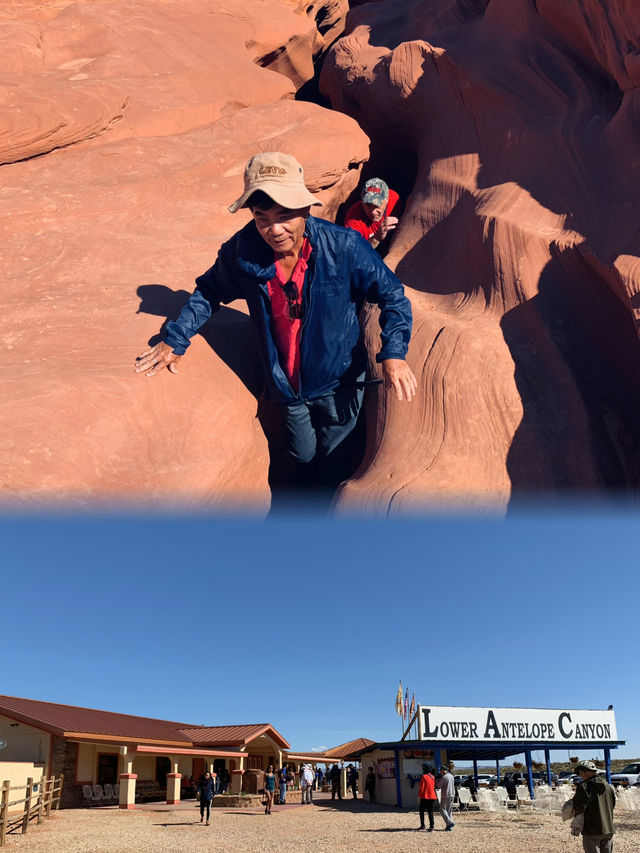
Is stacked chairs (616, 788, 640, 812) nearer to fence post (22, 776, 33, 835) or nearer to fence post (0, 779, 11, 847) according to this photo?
fence post (22, 776, 33, 835)

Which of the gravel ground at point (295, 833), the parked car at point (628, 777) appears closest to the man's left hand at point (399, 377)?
the gravel ground at point (295, 833)

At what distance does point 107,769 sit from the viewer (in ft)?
54.3

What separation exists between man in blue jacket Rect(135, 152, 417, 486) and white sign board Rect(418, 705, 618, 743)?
789cm

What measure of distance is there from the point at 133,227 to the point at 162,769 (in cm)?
1342

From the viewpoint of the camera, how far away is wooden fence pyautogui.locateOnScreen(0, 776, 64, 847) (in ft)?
30.8

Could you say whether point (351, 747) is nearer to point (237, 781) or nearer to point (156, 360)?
point (237, 781)

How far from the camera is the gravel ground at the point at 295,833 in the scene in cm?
841

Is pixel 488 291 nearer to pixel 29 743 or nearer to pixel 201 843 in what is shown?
pixel 201 843

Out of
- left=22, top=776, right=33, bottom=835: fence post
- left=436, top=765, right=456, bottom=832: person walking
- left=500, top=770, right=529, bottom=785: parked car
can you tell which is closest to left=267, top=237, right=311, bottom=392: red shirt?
left=436, top=765, right=456, bottom=832: person walking

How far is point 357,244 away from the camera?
8.48 metres

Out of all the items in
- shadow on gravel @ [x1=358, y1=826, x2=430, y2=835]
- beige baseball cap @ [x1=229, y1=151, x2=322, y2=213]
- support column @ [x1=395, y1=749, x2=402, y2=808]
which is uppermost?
beige baseball cap @ [x1=229, y1=151, x2=322, y2=213]

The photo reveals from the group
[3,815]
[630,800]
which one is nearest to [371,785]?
[630,800]

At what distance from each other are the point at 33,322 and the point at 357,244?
358cm

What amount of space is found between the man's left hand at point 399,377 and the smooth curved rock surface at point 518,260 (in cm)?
135
